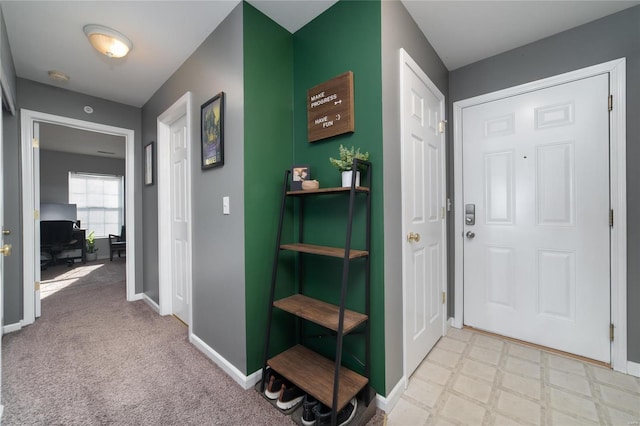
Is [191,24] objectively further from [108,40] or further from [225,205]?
[225,205]

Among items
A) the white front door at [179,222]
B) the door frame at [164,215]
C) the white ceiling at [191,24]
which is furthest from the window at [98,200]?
the white front door at [179,222]

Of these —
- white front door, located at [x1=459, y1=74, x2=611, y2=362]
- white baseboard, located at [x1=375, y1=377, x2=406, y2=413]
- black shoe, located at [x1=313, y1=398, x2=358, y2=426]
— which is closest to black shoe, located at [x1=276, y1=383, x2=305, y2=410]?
black shoe, located at [x1=313, y1=398, x2=358, y2=426]

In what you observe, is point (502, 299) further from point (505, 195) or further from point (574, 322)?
point (505, 195)

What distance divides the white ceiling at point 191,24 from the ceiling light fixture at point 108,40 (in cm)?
5

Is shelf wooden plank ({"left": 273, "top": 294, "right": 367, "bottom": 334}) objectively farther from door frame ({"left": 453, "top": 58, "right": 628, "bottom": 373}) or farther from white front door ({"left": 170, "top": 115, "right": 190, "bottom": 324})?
door frame ({"left": 453, "top": 58, "right": 628, "bottom": 373})

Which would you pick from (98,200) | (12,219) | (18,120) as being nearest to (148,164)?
(18,120)

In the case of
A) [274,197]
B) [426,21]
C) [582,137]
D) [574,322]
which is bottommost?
[574,322]

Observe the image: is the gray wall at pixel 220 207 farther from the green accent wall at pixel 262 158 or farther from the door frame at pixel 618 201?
the door frame at pixel 618 201

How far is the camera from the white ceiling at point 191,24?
1661 millimetres

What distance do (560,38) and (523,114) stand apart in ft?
1.81

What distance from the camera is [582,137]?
6.06 ft

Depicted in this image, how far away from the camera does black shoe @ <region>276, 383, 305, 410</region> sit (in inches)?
56.2

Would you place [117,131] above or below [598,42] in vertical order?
below

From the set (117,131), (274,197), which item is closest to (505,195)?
(274,197)
